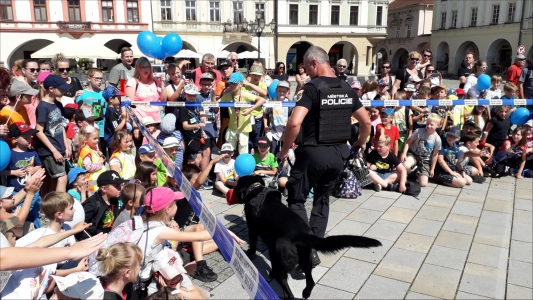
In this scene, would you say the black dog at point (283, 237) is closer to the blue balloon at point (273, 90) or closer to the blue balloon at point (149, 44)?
the blue balloon at point (149, 44)

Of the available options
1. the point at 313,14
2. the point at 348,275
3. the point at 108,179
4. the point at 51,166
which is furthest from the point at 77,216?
the point at 313,14

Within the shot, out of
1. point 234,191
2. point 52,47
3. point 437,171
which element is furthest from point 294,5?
point 234,191

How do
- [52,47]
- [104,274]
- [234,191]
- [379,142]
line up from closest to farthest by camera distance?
[104,274]
[234,191]
[379,142]
[52,47]

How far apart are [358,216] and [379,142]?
1.61 metres

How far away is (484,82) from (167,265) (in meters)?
7.74

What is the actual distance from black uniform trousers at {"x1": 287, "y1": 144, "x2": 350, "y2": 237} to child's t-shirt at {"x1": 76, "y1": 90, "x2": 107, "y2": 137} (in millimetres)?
3673

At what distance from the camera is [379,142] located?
6.43 metres

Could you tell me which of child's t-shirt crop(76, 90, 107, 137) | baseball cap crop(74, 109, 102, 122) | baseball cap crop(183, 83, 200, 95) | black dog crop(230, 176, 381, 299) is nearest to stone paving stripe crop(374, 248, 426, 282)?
black dog crop(230, 176, 381, 299)

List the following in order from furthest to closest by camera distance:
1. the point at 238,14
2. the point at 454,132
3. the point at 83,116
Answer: the point at 238,14
the point at 454,132
the point at 83,116

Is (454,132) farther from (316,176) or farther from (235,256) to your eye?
(235,256)

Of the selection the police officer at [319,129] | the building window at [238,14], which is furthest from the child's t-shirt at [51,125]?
the building window at [238,14]

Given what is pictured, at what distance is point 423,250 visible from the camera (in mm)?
4352

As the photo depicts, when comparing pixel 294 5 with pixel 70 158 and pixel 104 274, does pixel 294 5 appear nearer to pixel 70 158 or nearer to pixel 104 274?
pixel 70 158

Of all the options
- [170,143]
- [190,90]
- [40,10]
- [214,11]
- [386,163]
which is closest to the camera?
[170,143]
